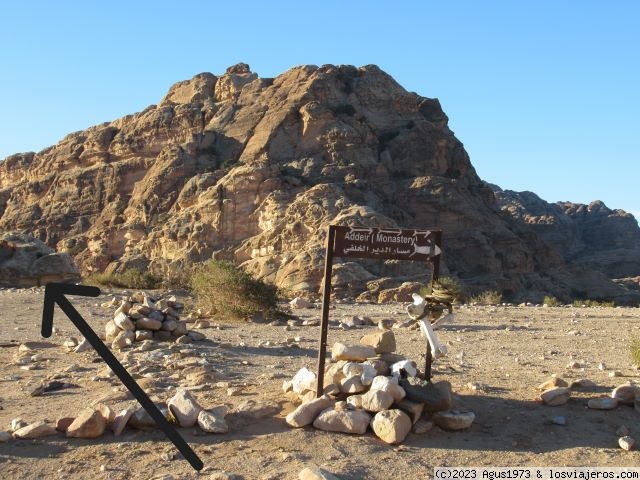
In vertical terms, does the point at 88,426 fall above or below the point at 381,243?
below

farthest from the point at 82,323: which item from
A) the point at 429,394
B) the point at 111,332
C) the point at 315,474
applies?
the point at 111,332

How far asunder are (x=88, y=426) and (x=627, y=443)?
499 cm

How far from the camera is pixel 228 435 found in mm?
6270

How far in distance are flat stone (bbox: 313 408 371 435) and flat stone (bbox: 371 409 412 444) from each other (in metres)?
0.10

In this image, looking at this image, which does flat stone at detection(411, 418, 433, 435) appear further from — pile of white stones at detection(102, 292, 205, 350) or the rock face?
the rock face

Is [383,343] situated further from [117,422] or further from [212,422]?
[117,422]

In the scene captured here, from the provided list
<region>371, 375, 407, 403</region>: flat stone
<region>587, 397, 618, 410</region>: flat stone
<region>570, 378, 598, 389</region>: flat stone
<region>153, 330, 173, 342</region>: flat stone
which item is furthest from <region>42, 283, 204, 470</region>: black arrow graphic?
<region>153, 330, 173, 342</region>: flat stone

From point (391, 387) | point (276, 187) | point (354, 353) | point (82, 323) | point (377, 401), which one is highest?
point (276, 187)

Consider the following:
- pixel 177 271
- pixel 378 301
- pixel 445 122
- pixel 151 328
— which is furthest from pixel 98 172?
pixel 151 328

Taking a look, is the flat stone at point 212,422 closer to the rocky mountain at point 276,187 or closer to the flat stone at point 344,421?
the flat stone at point 344,421

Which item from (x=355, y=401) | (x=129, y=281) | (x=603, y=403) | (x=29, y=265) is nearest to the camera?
(x=355, y=401)

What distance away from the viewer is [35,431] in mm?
6141

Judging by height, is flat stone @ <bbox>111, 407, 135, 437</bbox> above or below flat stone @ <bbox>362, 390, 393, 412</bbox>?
below

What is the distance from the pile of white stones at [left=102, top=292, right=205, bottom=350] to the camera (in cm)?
1126
